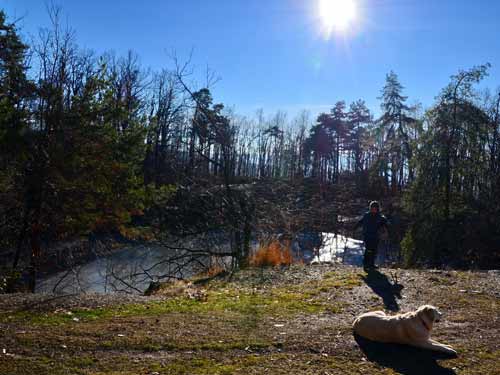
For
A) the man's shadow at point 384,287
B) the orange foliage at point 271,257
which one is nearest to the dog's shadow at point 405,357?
the man's shadow at point 384,287

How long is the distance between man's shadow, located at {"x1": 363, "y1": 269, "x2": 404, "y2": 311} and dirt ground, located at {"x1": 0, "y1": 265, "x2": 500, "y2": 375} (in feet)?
0.06

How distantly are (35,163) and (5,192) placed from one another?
1417 mm

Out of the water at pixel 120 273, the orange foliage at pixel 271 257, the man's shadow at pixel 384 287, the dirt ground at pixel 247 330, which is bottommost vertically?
the water at pixel 120 273

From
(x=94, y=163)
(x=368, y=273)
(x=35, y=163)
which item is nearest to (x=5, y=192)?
(x=35, y=163)

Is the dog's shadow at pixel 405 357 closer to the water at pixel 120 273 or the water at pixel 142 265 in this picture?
the water at pixel 142 265

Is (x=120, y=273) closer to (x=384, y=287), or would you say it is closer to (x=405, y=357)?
(x=384, y=287)

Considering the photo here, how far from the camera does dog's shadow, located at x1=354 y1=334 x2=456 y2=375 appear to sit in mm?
4273

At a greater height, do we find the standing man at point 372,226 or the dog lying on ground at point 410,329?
the standing man at point 372,226

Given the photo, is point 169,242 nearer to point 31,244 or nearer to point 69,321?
point 31,244

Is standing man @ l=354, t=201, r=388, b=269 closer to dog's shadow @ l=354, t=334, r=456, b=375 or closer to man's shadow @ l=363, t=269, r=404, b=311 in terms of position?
man's shadow @ l=363, t=269, r=404, b=311

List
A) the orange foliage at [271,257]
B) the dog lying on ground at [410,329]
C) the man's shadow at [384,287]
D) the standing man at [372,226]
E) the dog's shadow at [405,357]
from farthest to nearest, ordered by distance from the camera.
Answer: the orange foliage at [271,257]
the standing man at [372,226]
the man's shadow at [384,287]
the dog lying on ground at [410,329]
the dog's shadow at [405,357]

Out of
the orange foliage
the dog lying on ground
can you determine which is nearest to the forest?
the orange foliage

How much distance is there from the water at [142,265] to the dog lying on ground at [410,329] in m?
7.83

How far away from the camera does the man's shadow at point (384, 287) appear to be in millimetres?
7395
